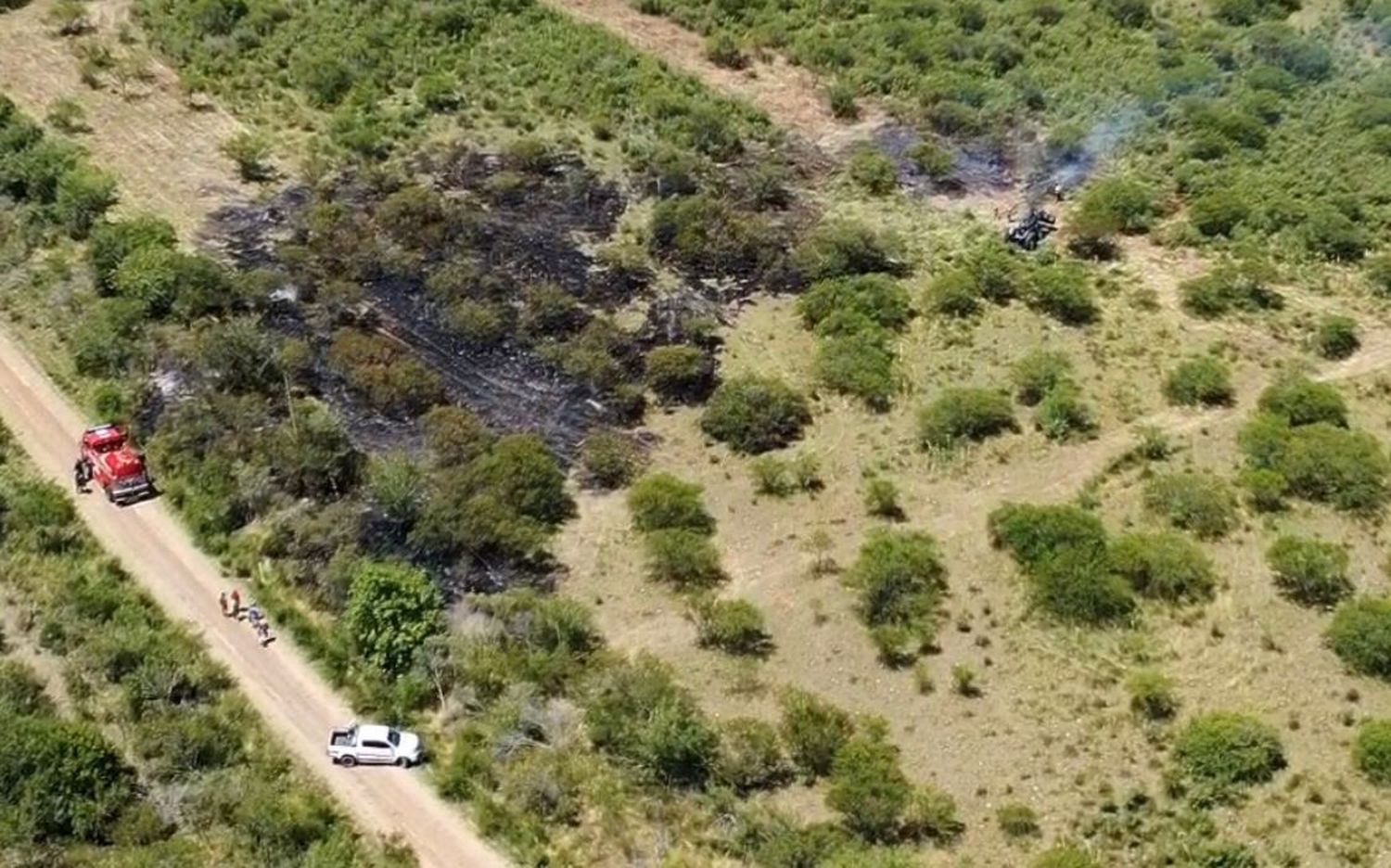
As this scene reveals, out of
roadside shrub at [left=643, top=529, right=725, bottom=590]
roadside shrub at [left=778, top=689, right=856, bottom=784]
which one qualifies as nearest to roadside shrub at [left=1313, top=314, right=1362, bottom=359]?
roadside shrub at [left=643, top=529, right=725, bottom=590]

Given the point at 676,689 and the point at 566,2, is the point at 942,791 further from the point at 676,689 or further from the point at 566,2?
the point at 566,2

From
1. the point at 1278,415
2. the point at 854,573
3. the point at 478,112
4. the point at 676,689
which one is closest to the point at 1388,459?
the point at 1278,415

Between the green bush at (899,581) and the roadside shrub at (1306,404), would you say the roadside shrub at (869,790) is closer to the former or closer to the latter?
the green bush at (899,581)

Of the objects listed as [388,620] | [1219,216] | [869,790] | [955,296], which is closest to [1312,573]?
[869,790]

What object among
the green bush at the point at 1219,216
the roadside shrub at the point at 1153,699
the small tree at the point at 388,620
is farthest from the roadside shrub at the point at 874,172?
the small tree at the point at 388,620

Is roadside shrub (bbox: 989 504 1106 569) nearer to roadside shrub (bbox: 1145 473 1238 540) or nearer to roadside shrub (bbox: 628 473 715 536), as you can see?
roadside shrub (bbox: 1145 473 1238 540)

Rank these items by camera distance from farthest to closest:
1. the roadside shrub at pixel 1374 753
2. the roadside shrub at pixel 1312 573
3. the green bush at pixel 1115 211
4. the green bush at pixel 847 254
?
the green bush at pixel 1115 211 → the green bush at pixel 847 254 → the roadside shrub at pixel 1312 573 → the roadside shrub at pixel 1374 753
